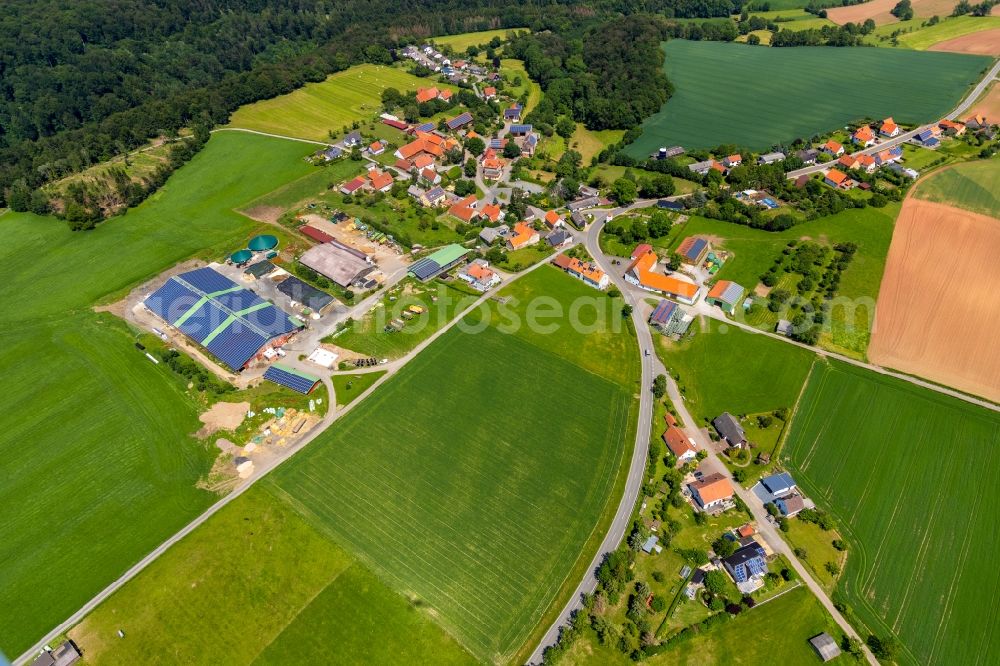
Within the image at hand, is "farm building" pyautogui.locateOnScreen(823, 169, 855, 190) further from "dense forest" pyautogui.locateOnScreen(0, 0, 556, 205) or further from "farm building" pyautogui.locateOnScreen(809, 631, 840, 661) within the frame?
"dense forest" pyautogui.locateOnScreen(0, 0, 556, 205)

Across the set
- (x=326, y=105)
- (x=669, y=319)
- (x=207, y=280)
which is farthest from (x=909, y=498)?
(x=326, y=105)

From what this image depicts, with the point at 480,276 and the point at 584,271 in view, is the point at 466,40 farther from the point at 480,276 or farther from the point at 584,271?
the point at 584,271

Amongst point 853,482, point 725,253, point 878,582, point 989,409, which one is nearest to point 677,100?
point 725,253

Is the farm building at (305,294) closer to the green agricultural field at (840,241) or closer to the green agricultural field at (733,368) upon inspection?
the green agricultural field at (733,368)

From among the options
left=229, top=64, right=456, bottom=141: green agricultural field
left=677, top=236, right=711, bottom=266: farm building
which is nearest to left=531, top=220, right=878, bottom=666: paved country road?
left=677, top=236, right=711, bottom=266: farm building

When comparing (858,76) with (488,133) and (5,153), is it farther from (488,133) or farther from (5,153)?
(5,153)

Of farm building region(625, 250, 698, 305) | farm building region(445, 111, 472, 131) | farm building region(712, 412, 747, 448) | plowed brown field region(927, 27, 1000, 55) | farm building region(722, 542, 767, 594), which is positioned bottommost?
farm building region(722, 542, 767, 594)
